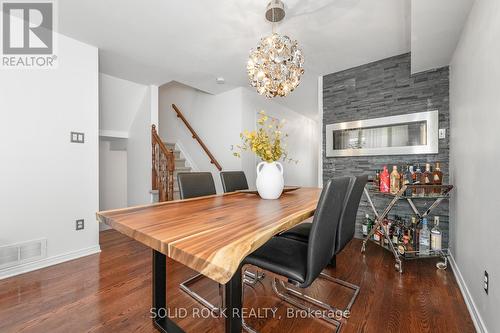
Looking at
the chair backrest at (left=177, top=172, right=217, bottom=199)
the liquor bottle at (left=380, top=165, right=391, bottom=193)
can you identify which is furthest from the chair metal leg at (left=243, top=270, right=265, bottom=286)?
the liquor bottle at (left=380, top=165, right=391, bottom=193)

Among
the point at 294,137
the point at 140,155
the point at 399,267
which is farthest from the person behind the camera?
the point at 294,137

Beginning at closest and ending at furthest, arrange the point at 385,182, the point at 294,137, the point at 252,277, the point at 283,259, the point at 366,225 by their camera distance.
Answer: the point at 283,259 → the point at 252,277 → the point at 385,182 → the point at 366,225 → the point at 294,137

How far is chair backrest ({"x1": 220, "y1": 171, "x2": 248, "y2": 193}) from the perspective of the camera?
243 centimetres

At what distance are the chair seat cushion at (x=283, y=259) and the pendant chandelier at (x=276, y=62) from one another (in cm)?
121

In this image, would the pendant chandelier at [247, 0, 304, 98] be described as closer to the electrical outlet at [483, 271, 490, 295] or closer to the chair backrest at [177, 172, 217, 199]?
the chair backrest at [177, 172, 217, 199]

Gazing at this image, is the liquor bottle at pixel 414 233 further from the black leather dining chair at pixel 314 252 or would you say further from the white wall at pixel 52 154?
A: the white wall at pixel 52 154

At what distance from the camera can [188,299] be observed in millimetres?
1644

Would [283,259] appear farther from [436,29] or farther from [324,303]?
[436,29]

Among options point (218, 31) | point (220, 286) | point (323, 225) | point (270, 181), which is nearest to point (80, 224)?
point (220, 286)

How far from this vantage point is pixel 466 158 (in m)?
1.80

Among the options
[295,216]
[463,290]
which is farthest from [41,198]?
[463,290]

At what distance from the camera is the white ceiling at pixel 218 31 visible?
1952 mm

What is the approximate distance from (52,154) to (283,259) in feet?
8.43

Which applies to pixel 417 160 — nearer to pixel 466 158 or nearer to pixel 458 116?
pixel 458 116
